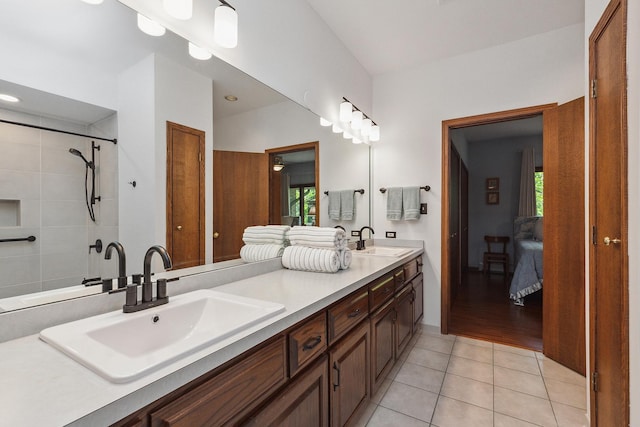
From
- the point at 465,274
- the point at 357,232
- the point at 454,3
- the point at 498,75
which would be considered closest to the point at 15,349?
the point at 357,232

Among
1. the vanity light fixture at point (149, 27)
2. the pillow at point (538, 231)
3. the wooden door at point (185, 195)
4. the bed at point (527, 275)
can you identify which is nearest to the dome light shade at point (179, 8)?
the vanity light fixture at point (149, 27)

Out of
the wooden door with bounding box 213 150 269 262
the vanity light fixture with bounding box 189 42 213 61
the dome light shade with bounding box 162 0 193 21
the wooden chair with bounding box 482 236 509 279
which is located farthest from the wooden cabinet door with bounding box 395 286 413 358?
the wooden chair with bounding box 482 236 509 279

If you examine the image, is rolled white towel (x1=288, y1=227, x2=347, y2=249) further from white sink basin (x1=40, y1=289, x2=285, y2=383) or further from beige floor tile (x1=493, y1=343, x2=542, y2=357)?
beige floor tile (x1=493, y1=343, x2=542, y2=357)

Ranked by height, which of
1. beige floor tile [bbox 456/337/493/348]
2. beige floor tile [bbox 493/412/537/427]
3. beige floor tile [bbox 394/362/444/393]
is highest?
beige floor tile [bbox 394/362/444/393]

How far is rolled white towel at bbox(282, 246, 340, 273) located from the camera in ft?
5.40

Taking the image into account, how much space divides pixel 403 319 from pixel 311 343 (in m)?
1.32

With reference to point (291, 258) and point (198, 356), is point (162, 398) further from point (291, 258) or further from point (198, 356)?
point (291, 258)

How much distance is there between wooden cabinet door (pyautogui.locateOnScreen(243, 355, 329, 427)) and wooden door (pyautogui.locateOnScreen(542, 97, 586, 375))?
82.8 inches

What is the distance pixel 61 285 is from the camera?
947 millimetres

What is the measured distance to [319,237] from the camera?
175 cm

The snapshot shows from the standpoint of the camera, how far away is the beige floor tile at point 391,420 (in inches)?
62.6

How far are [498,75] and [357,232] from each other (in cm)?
194

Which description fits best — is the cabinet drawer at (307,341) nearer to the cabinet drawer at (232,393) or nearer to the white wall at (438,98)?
the cabinet drawer at (232,393)

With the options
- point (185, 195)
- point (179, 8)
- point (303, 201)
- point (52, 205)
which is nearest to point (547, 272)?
Result: point (303, 201)
